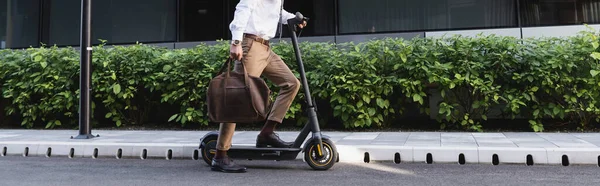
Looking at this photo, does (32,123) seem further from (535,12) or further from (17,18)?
(535,12)

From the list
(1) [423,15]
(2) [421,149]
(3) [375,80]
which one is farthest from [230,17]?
(2) [421,149]

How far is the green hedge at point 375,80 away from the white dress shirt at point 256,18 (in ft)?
10.1

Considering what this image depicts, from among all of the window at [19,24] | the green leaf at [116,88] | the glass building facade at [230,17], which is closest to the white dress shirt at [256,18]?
the green leaf at [116,88]

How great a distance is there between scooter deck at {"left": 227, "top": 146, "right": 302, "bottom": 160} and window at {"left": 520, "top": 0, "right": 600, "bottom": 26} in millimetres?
7500

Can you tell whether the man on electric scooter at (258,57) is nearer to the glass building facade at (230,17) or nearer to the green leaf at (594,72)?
the green leaf at (594,72)

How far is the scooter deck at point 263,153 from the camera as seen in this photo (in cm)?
404

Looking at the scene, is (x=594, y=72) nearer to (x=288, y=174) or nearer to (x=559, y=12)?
(x=559, y=12)

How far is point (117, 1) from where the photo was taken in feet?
38.0

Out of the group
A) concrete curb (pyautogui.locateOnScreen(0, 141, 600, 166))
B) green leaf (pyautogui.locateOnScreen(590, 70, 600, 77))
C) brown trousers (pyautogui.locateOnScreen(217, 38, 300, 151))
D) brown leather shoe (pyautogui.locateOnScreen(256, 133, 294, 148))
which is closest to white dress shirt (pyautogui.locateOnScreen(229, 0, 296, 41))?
brown trousers (pyautogui.locateOnScreen(217, 38, 300, 151))

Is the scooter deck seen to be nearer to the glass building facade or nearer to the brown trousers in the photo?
the brown trousers

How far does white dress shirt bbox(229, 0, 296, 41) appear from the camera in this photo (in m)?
3.71

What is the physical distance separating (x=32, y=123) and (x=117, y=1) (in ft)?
14.5

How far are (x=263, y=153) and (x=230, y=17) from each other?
24.4 feet

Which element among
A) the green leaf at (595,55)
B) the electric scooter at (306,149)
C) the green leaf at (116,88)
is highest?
the green leaf at (595,55)
